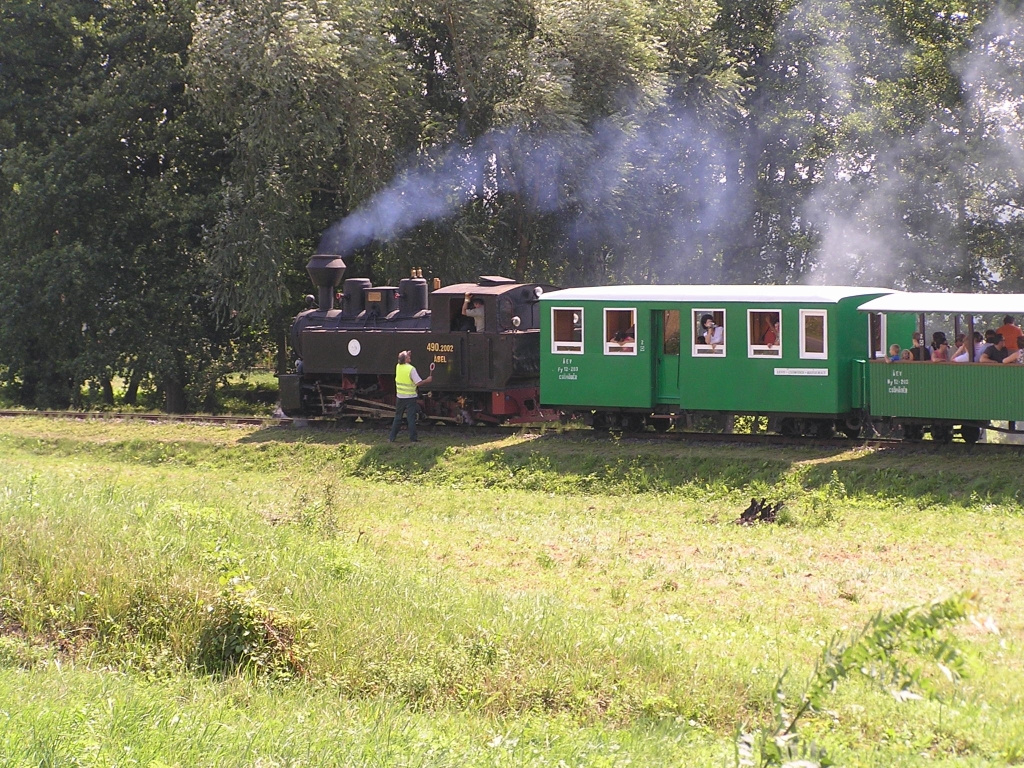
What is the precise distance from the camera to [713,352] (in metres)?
19.0

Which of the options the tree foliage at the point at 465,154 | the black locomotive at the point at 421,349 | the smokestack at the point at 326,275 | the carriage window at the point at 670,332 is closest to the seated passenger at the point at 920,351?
the carriage window at the point at 670,332

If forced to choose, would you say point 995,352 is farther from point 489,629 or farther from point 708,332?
point 489,629

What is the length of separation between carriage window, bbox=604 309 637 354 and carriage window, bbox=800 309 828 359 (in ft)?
9.62

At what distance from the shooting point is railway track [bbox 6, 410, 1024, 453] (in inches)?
703

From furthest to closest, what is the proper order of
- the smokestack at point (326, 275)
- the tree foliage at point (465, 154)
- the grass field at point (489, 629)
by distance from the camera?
the tree foliage at point (465, 154) < the smokestack at point (326, 275) < the grass field at point (489, 629)

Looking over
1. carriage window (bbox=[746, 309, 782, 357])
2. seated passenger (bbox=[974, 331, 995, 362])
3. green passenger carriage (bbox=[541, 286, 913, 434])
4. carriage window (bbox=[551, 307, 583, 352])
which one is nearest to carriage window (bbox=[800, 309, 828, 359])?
green passenger carriage (bbox=[541, 286, 913, 434])

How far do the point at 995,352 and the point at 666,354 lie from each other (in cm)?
526

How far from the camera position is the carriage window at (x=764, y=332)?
18.4 metres

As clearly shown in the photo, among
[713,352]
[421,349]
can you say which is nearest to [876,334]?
[713,352]

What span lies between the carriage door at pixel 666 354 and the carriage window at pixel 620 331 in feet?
1.30

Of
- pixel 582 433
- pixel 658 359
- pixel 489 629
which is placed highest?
pixel 658 359

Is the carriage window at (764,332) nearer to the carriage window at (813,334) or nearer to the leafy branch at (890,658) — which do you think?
the carriage window at (813,334)

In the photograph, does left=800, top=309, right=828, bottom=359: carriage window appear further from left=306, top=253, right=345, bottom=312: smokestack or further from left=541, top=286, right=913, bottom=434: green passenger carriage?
left=306, top=253, right=345, bottom=312: smokestack

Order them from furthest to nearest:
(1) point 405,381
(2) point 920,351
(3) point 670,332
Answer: (1) point 405,381, (3) point 670,332, (2) point 920,351
